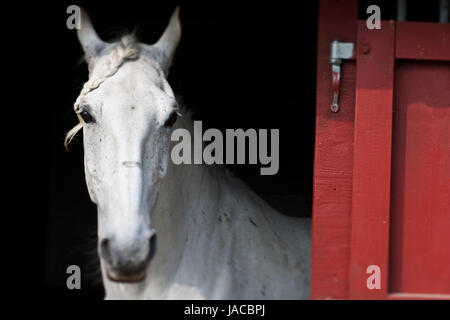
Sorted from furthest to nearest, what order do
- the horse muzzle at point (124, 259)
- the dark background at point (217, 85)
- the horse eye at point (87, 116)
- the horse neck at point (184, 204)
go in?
the dark background at point (217, 85)
the horse neck at point (184, 204)
the horse eye at point (87, 116)
the horse muzzle at point (124, 259)

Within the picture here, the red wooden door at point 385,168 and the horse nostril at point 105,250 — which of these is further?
the red wooden door at point 385,168

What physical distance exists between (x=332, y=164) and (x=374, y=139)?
0.20m

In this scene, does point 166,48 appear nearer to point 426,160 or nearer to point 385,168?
point 385,168

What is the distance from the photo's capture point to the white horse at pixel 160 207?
5.63ft

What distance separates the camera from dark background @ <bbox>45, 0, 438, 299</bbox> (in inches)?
145

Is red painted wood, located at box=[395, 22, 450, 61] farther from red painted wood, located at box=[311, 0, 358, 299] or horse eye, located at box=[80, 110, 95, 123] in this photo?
horse eye, located at box=[80, 110, 95, 123]

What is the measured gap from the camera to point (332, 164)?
2.05 m

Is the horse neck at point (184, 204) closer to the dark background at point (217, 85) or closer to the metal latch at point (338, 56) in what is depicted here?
the metal latch at point (338, 56)

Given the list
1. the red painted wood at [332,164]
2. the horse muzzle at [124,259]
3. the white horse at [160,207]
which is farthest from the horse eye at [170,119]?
the red painted wood at [332,164]

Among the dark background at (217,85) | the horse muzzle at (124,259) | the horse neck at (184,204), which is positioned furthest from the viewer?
the dark background at (217,85)

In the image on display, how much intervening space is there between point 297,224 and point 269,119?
1774 mm

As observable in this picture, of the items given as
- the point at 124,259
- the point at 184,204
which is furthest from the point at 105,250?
the point at 184,204

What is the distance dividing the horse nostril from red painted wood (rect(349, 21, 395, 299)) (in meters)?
1.01

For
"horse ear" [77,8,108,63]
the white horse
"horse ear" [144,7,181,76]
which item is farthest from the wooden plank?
"horse ear" [77,8,108,63]
